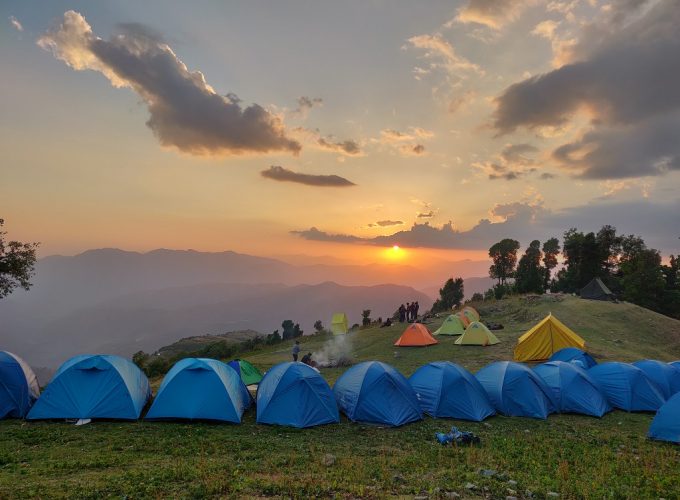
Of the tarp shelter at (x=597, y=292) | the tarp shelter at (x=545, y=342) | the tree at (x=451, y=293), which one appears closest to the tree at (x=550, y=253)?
the tree at (x=451, y=293)

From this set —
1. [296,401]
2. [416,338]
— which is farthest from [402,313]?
[296,401]

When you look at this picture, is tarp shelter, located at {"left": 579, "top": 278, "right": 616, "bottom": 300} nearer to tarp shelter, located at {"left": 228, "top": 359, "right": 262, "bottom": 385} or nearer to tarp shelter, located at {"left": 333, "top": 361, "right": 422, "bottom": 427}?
tarp shelter, located at {"left": 228, "top": 359, "right": 262, "bottom": 385}

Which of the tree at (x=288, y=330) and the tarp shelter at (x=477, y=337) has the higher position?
the tarp shelter at (x=477, y=337)

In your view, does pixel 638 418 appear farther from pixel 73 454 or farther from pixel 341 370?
pixel 73 454

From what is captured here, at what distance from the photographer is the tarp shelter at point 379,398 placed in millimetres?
12828

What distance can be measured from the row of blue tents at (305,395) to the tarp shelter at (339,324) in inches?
1107

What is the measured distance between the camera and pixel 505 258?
8619 centimetres

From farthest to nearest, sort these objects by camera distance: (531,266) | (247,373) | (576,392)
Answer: (531,266), (247,373), (576,392)

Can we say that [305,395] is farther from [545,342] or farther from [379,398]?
[545,342]

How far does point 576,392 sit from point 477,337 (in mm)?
13999

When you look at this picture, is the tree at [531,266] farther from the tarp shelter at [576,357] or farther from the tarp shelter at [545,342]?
the tarp shelter at [576,357]

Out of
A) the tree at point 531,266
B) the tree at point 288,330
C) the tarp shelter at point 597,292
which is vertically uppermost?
the tree at point 531,266

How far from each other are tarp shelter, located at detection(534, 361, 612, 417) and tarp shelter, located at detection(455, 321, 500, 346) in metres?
13.2

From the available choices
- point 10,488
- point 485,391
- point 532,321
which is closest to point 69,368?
point 10,488
